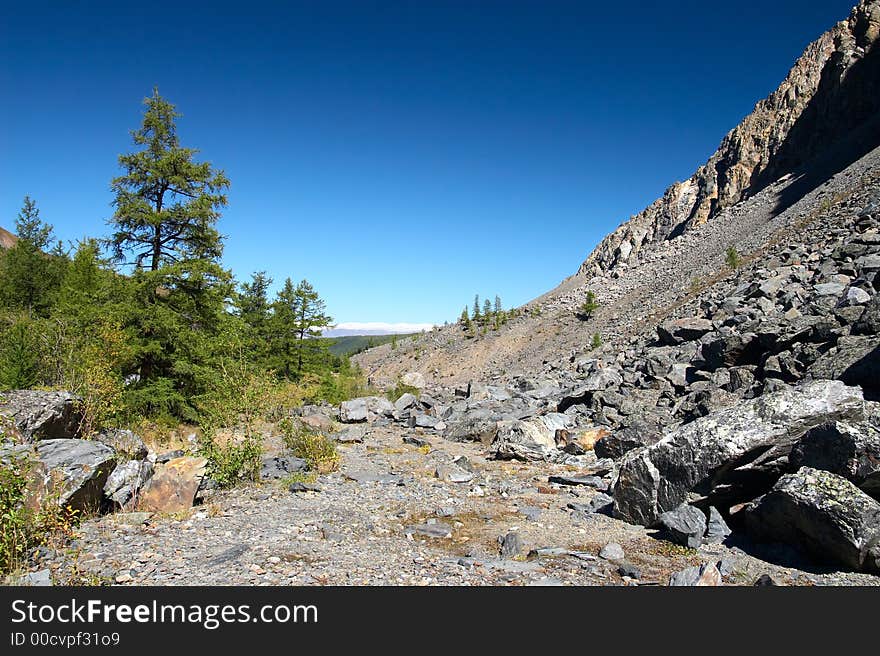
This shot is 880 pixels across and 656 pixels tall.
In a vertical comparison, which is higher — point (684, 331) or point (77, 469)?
point (684, 331)

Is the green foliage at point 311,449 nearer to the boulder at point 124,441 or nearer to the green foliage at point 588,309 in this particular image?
the boulder at point 124,441

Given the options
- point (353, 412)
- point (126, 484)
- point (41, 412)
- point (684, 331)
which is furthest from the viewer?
point (353, 412)

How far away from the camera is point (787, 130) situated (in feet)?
260

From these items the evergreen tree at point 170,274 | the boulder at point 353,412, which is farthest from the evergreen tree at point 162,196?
the boulder at point 353,412

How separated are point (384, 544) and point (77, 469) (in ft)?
17.1

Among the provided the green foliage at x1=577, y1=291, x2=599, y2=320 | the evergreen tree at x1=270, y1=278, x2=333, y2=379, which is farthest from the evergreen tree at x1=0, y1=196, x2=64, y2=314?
the green foliage at x1=577, y1=291, x2=599, y2=320

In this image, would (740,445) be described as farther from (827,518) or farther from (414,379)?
(414,379)

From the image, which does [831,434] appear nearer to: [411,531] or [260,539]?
[411,531]

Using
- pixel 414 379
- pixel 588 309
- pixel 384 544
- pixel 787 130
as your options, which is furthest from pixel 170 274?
pixel 787 130

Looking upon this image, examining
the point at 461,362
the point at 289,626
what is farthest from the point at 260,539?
the point at 461,362

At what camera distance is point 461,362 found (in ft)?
173

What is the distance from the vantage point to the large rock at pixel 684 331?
22047mm

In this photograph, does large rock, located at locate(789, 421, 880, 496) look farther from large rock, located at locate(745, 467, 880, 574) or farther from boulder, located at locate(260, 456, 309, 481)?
boulder, located at locate(260, 456, 309, 481)

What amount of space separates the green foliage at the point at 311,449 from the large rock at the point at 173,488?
3769mm
